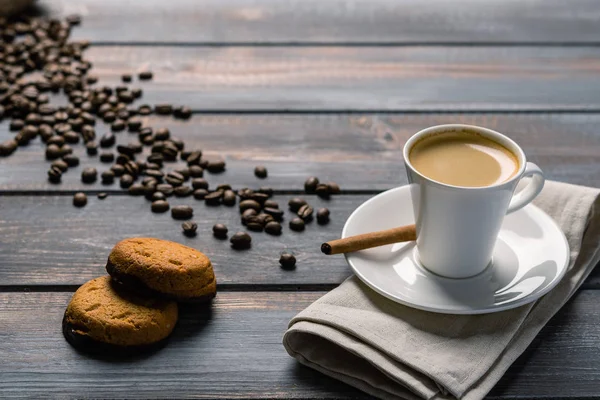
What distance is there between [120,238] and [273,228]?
0.27m

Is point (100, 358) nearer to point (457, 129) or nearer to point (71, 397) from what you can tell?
point (71, 397)

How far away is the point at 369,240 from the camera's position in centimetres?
124

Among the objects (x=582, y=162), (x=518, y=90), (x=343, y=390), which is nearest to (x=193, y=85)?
(x=518, y=90)

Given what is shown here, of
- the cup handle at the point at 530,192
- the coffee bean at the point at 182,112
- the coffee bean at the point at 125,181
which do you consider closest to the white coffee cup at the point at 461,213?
the cup handle at the point at 530,192

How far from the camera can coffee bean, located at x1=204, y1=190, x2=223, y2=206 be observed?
4.93 feet

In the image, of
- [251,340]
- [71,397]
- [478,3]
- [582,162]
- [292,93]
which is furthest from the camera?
[478,3]

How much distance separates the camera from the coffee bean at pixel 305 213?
1451 mm

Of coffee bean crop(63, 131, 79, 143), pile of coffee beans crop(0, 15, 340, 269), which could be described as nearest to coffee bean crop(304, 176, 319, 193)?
pile of coffee beans crop(0, 15, 340, 269)

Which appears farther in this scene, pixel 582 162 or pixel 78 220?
pixel 582 162

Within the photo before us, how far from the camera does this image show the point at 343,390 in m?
1.09

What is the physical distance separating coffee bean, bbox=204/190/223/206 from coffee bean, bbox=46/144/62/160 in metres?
0.35

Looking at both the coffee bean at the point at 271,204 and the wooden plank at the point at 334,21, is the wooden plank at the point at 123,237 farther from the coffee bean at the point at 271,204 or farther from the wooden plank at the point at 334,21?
the wooden plank at the point at 334,21

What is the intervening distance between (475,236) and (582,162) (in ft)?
1.94

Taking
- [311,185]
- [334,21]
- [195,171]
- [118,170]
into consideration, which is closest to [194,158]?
[195,171]
